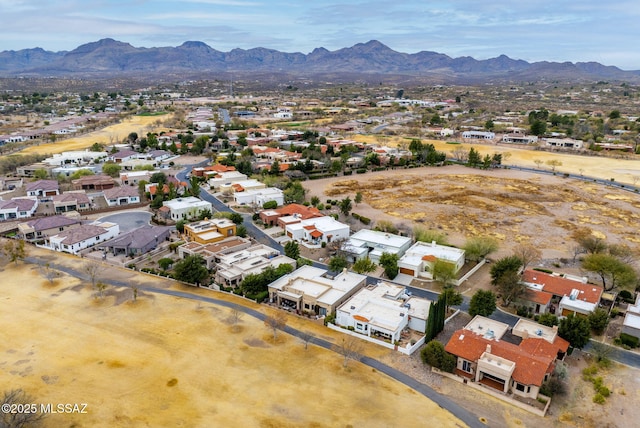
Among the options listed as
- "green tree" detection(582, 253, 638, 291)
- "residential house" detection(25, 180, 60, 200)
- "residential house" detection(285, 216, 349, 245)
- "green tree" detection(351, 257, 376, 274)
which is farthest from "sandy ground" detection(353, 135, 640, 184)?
"residential house" detection(25, 180, 60, 200)

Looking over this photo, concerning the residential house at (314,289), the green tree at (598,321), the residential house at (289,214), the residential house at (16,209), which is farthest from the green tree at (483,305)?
the residential house at (16,209)

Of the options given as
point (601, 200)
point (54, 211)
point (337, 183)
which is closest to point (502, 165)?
point (601, 200)

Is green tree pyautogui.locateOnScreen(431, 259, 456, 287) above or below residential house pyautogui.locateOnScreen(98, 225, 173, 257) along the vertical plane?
above

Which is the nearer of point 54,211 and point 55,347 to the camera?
point 55,347

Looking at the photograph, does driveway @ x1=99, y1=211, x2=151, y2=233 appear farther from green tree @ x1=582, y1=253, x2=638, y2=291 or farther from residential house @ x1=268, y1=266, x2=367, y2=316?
green tree @ x1=582, y1=253, x2=638, y2=291

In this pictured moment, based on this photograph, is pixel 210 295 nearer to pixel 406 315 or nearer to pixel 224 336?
pixel 224 336
